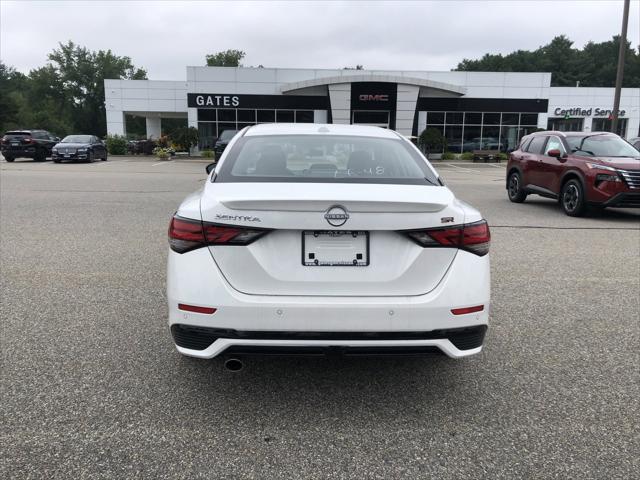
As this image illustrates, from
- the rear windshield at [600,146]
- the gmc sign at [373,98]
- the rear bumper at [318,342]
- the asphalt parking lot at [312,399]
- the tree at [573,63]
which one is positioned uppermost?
the tree at [573,63]

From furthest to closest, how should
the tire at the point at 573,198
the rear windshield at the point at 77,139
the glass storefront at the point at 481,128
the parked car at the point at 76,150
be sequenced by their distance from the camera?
the glass storefront at the point at 481,128 < the rear windshield at the point at 77,139 < the parked car at the point at 76,150 < the tire at the point at 573,198

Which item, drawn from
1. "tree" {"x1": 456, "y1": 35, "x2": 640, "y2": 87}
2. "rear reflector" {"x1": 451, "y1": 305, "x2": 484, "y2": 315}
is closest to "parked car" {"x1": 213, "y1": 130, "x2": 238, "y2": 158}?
"rear reflector" {"x1": 451, "y1": 305, "x2": 484, "y2": 315}

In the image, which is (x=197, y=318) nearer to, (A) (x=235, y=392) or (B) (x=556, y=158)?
(A) (x=235, y=392)

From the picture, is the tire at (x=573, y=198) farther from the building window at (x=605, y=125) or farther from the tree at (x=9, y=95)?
the tree at (x=9, y=95)

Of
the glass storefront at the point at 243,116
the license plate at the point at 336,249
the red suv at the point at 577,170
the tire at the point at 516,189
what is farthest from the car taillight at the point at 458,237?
the glass storefront at the point at 243,116

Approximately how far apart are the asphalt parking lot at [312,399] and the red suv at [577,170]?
508cm

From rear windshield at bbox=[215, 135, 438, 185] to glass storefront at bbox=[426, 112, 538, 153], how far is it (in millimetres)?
38873

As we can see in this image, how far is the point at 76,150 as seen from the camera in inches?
1128

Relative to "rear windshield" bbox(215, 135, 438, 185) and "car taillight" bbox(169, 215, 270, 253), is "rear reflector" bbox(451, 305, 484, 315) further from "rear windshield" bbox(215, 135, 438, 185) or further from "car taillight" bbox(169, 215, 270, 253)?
"car taillight" bbox(169, 215, 270, 253)

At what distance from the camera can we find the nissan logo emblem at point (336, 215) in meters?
2.81

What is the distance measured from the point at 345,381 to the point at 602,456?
151 centimetres

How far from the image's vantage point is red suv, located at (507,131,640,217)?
10219mm

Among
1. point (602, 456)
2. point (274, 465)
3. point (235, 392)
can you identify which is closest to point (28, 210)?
point (235, 392)

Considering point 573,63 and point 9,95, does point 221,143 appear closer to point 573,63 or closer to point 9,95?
point 9,95
